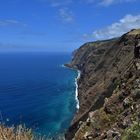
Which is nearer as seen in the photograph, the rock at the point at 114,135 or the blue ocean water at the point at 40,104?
the rock at the point at 114,135

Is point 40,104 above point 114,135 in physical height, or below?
below

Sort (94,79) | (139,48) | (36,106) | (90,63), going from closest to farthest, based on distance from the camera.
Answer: (139,48)
(94,79)
(36,106)
(90,63)

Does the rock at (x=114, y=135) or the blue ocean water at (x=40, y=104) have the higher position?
the rock at (x=114, y=135)

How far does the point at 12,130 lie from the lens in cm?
898

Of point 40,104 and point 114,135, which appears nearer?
point 114,135

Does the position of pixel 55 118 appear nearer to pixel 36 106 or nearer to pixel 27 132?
pixel 36 106

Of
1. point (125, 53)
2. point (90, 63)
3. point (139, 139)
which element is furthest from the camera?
point (90, 63)

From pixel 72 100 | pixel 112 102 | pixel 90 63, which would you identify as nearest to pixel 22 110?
pixel 72 100

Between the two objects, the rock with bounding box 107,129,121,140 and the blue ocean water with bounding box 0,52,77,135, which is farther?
the blue ocean water with bounding box 0,52,77,135

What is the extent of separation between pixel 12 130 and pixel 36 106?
386 feet

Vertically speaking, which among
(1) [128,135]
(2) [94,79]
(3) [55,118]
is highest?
(1) [128,135]

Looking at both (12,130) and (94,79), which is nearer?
(12,130)

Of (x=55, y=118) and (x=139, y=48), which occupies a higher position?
(x=139, y=48)

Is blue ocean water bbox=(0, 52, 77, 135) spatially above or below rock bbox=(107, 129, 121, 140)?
below
